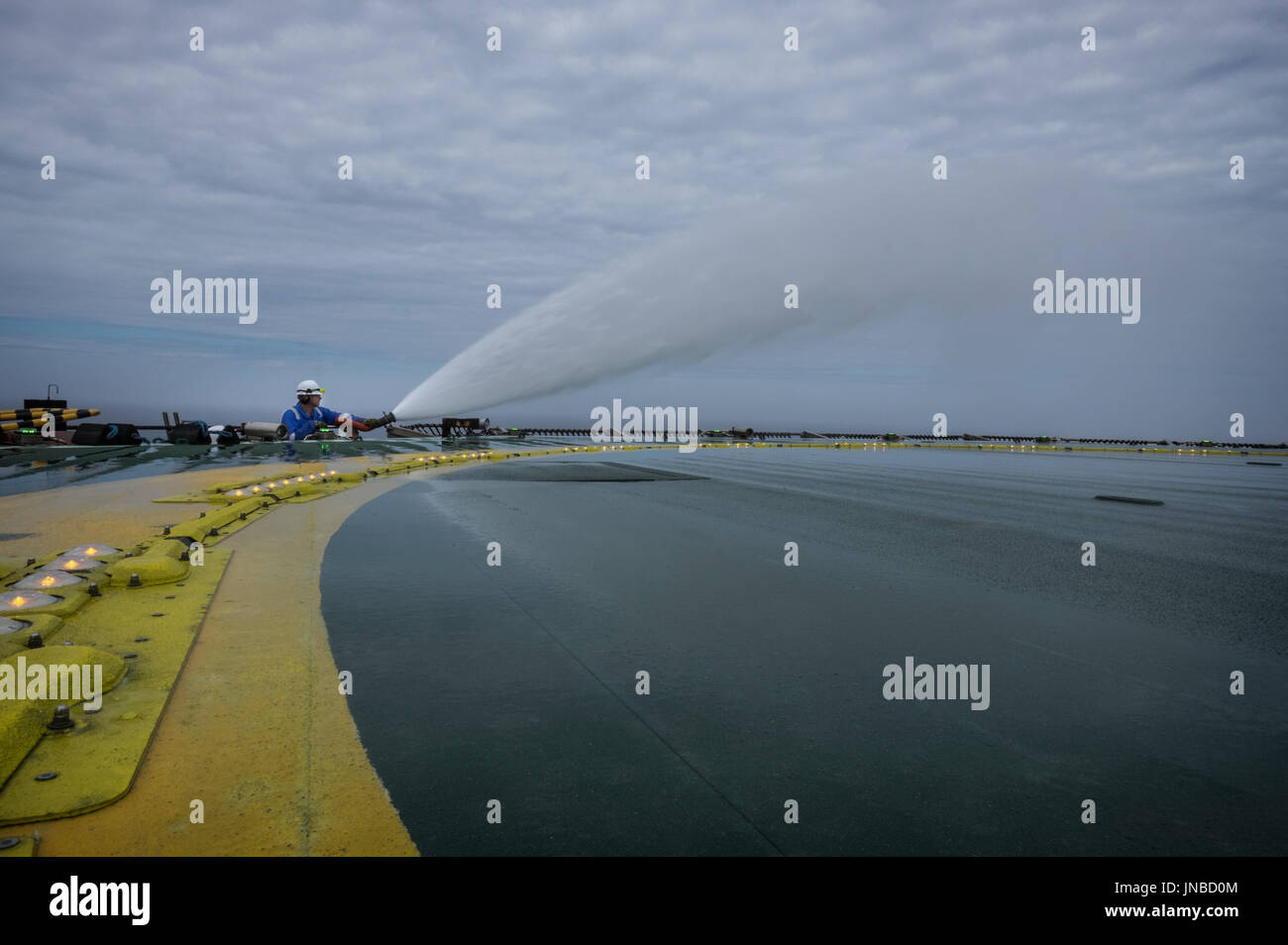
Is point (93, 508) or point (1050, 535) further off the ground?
point (93, 508)

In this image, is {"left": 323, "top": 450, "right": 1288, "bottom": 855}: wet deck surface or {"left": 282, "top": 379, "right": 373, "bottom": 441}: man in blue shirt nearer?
{"left": 323, "top": 450, "right": 1288, "bottom": 855}: wet deck surface

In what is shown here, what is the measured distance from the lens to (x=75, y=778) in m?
4.33

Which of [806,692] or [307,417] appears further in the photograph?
[307,417]

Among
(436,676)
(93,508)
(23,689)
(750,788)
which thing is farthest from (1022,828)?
(93,508)

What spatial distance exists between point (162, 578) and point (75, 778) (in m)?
Answer: 5.32

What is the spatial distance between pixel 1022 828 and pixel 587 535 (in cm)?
1144

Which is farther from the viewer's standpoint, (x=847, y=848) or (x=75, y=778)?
(x=75, y=778)

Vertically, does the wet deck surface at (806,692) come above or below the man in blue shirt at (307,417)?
below

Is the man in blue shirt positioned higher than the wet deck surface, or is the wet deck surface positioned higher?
the man in blue shirt

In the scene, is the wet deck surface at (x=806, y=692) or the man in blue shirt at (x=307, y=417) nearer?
the wet deck surface at (x=806, y=692)
